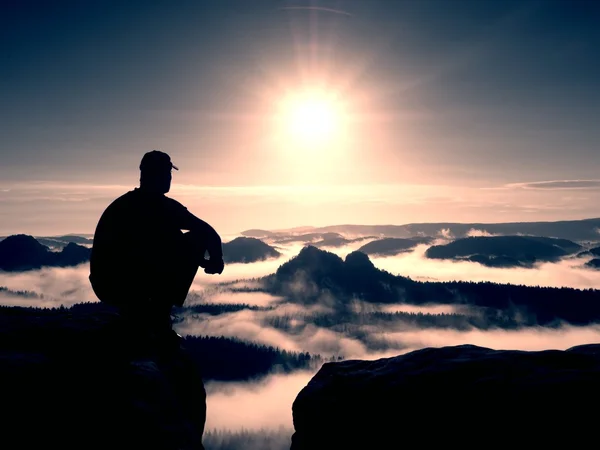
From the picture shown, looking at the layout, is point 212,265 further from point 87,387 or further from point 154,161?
point 87,387

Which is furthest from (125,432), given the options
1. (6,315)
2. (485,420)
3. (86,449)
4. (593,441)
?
(593,441)

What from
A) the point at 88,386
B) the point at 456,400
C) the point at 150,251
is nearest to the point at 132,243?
the point at 150,251

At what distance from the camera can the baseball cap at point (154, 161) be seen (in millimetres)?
11789

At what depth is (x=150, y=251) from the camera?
11.3 meters

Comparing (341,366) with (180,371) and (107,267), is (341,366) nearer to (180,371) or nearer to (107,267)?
(180,371)

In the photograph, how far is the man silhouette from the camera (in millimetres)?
11102

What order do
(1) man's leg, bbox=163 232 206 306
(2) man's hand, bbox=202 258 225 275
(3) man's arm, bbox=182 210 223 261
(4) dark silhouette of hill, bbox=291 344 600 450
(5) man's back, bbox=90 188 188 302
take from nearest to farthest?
(4) dark silhouette of hill, bbox=291 344 600 450
(5) man's back, bbox=90 188 188 302
(1) man's leg, bbox=163 232 206 306
(3) man's arm, bbox=182 210 223 261
(2) man's hand, bbox=202 258 225 275

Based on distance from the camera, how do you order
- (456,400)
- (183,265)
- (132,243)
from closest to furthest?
1. (456,400)
2. (132,243)
3. (183,265)

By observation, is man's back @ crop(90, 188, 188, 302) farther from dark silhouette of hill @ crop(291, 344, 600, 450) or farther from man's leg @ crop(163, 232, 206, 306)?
dark silhouette of hill @ crop(291, 344, 600, 450)

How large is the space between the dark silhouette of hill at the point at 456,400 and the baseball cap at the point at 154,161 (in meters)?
8.15

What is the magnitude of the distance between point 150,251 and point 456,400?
28.0 feet

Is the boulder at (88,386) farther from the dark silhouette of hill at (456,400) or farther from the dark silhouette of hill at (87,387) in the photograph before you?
the dark silhouette of hill at (456,400)

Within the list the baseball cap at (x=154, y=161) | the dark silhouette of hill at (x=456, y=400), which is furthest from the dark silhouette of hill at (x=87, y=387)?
the baseball cap at (x=154, y=161)

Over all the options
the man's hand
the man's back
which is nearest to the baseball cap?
the man's back
